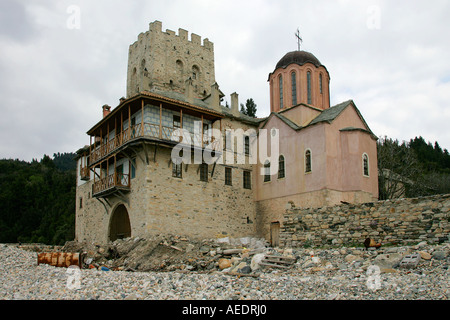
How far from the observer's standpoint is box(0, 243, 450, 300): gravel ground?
33.0ft

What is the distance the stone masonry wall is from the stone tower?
18.0 metres

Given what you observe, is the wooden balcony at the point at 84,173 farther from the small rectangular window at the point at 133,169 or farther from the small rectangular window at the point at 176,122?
the small rectangular window at the point at 176,122

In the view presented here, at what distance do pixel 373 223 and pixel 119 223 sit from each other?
53.3 feet

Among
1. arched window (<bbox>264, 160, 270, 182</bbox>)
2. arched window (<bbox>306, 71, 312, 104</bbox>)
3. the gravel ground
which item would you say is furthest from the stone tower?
the gravel ground

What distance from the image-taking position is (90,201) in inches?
1165

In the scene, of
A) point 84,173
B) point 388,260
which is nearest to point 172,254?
point 388,260

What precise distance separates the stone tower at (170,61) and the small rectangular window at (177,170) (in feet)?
33.1

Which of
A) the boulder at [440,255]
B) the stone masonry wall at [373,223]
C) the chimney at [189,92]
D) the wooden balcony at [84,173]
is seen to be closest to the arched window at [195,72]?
the chimney at [189,92]

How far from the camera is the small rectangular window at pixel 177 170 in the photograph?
2384 centimetres

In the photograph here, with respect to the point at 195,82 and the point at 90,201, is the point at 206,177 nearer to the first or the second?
the point at 90,201

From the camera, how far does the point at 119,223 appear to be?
26.6 m

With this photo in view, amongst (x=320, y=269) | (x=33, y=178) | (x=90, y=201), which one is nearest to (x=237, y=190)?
(x=90, y=201)

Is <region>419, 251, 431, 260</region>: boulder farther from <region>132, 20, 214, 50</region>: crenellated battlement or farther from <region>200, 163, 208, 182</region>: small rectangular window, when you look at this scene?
<region>132, 20, 214, 50</region>: crenellated battlement

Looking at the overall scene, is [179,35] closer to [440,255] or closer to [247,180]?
[247,180]
